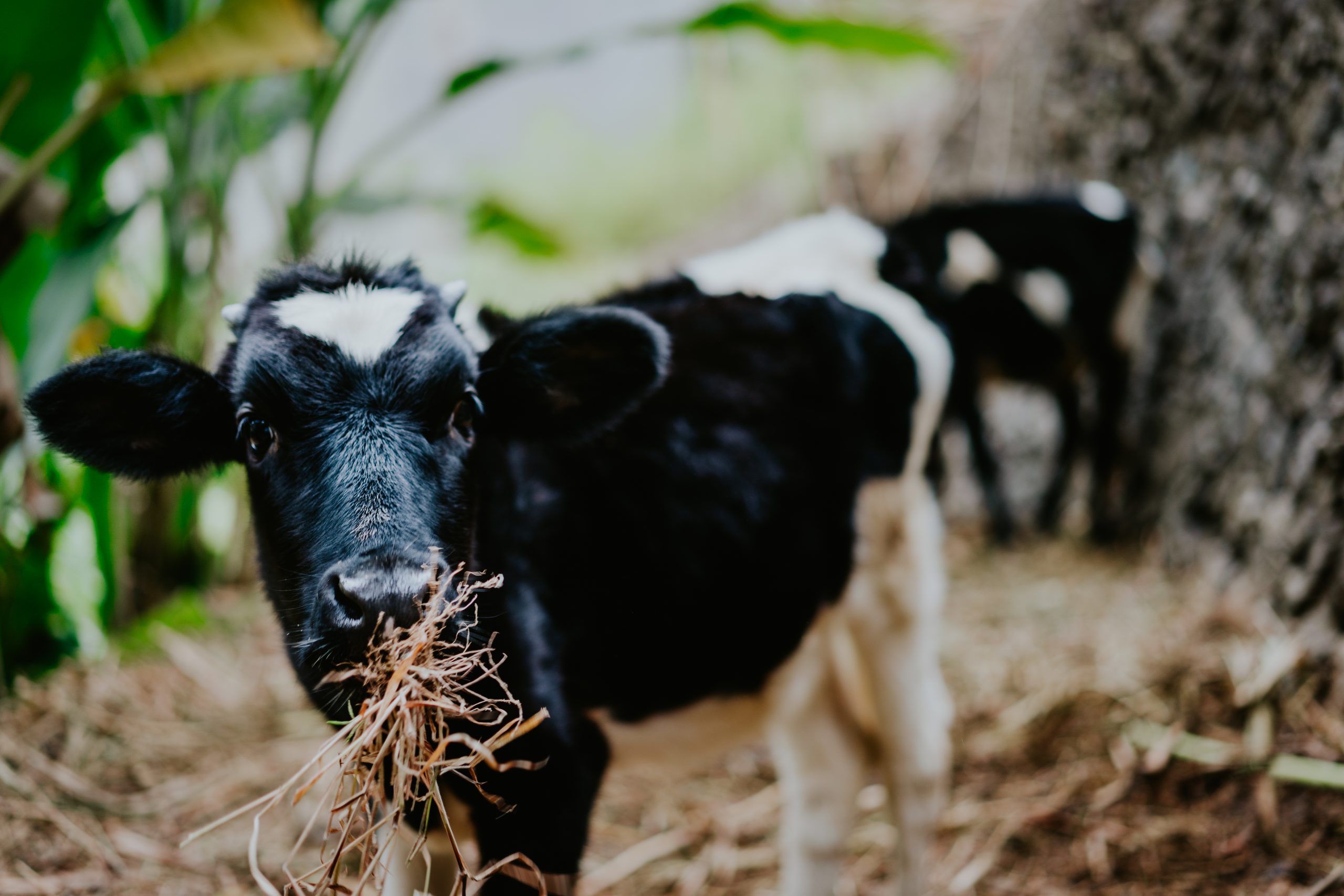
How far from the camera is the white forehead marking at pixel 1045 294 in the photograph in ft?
17.1

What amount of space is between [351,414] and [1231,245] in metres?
3.75

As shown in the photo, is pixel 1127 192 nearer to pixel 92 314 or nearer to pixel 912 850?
pixel 912 850

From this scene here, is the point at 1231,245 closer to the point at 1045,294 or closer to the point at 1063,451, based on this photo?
the point at 1045,294

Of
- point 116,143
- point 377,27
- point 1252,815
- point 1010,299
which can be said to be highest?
point 377,27

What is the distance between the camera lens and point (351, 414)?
156 centimetres

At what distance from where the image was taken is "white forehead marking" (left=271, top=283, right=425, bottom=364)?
1618 mm

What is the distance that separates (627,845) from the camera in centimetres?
300

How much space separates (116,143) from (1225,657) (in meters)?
4.53

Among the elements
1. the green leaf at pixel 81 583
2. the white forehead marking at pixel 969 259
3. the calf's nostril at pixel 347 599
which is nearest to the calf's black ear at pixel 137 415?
the calf's nostril at pixel 347 599

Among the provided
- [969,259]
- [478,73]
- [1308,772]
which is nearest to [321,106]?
[478,73]

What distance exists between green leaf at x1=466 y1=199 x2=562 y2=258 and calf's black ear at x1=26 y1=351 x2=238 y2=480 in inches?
116

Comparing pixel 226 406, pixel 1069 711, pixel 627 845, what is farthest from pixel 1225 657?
pixel 226 406

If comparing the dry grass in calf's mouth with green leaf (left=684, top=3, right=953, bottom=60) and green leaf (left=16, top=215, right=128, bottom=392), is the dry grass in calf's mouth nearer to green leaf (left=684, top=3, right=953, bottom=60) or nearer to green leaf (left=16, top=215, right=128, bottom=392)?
green leaf (left=16, top=215, right=128, bottom=392)

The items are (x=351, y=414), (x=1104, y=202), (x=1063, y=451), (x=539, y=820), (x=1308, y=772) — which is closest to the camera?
(x=351, y=414)
